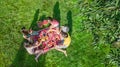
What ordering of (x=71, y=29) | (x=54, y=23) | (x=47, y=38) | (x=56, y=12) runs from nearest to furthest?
(x=47, y=38), (x=54, y=23), (x=71, y=29), (x=56, y=12)

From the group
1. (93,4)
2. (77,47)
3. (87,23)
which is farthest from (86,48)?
(93,4)

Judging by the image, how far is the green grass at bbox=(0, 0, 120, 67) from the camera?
11.2m

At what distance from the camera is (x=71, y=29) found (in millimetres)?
12242

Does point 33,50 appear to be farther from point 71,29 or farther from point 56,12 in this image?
point 56,12

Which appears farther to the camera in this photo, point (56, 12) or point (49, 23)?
point (56, 12)

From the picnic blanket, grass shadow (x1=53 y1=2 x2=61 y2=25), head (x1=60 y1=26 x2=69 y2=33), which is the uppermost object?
grass shadow (x1=53 y1=2 x2=61 y2=25)

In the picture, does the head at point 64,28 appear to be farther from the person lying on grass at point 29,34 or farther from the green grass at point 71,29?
the person lying on grass at point 29,34

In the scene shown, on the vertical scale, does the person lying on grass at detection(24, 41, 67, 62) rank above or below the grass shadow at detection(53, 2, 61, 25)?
below

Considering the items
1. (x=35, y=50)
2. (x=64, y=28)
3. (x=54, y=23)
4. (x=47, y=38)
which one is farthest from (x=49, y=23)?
(x=35, y=50)

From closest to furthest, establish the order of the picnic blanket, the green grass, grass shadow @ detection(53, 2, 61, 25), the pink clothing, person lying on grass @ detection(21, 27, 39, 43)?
the green grass < the picnic blanket < person lying on grass @ detection(21, 27, 39, 43) < the pink clothing < grass shadow @ detection(53, 2, 61, 25)

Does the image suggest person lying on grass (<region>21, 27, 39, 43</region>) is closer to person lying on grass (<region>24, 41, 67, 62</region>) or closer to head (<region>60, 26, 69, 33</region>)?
person lying on grass (<region>24, 41, 67, 62</region>)

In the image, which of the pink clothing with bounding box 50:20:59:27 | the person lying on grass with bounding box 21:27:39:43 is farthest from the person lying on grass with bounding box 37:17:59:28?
the person lying on grass with bounding box 21:27:39:43

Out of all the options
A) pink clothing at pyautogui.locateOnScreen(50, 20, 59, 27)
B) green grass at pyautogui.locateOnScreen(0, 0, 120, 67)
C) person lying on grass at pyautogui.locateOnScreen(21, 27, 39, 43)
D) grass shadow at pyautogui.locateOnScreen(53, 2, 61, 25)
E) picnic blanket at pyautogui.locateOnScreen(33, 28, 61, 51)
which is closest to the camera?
green grass at pyautogui.locateOnScreen(0, 0, 120, 67)

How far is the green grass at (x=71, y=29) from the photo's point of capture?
36.9 feet
